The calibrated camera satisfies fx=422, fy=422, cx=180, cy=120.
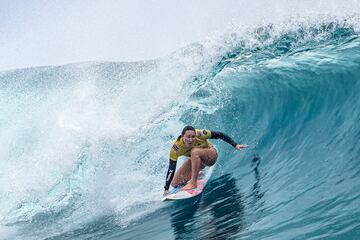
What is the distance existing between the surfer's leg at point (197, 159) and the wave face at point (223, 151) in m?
0.37

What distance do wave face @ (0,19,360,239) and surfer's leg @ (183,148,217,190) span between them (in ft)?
1.20

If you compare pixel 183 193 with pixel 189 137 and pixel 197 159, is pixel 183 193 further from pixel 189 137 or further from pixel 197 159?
pixel 189 137

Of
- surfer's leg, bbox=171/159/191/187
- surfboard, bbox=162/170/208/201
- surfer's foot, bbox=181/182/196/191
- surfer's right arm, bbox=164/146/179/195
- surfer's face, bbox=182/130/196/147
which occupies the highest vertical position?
surfer's face, bbox=182/130/196/147

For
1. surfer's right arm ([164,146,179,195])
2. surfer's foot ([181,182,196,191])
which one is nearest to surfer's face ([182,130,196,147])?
surfer's right arm ([164,146,179,195])

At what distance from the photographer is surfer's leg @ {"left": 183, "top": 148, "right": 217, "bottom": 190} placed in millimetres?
7672

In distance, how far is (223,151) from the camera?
9852mm

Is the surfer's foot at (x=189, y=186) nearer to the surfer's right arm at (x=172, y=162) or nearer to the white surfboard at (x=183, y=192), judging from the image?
the white surfboard at (x=183, y=192)

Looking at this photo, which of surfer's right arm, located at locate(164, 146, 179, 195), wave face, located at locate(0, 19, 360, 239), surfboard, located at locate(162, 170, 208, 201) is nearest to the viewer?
wave face, located at locate(0, 19, 360, 239)

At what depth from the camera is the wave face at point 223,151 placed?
17.4 feet

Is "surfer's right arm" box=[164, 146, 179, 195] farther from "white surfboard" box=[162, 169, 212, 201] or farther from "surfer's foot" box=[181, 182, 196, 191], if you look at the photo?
"surfer's foot" box=[181, 182, 196, 191]

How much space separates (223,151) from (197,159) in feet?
7.50

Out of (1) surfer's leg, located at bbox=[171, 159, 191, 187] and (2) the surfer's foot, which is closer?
(2) the surfer's foot

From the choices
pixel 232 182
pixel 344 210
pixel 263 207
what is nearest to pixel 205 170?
pixel 232 182

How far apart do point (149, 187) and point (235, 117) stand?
10.3 feet
